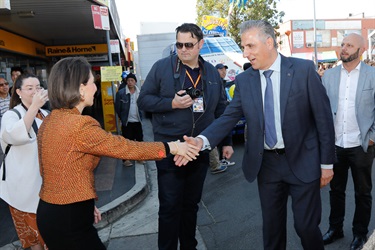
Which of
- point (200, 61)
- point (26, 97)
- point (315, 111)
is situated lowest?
point (315, 111)

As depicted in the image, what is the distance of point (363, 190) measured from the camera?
3.77 metres

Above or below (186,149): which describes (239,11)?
above

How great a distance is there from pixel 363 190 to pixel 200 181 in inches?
66.0

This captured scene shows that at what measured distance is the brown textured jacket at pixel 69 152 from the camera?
2162 millimetres

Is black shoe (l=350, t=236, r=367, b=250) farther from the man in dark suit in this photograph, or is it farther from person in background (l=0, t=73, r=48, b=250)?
person in background (l=0, t=73, r=48, b=250)

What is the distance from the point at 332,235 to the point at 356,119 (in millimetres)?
1260

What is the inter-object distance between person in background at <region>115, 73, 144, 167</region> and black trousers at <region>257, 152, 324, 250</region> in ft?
16.2

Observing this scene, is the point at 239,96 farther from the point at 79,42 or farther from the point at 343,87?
the point at 79,42

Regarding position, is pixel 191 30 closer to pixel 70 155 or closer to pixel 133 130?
pixel 70 155

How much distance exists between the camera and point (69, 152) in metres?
2.17

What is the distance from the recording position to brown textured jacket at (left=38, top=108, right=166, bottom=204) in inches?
85.1

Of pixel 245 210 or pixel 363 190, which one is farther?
pixel 245 210

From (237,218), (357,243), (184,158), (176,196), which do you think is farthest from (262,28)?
(237,218)

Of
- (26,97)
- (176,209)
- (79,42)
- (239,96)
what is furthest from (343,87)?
(79,42)
